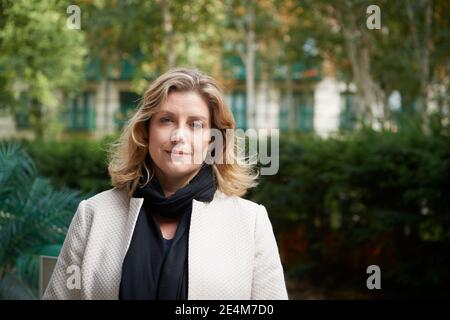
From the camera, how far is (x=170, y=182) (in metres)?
2.32

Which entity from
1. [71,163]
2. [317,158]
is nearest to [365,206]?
[317,158]

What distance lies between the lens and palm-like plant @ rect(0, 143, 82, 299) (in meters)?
4.49

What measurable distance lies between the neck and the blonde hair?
0.12ft

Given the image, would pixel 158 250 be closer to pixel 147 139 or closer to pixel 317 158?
pixel 147 139

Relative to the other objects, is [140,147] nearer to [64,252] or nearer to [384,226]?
[64,252]

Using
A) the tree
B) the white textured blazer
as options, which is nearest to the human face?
the white textured blazer

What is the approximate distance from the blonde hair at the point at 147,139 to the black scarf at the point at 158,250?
0.30ft

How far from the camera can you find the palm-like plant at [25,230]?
4.49 metres

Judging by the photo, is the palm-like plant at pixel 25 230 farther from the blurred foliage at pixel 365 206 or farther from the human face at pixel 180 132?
the blurred foliage at pixel 365 206

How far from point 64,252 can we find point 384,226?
606cm

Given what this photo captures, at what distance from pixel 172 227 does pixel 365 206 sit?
652 cm

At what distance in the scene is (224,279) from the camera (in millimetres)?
2125
